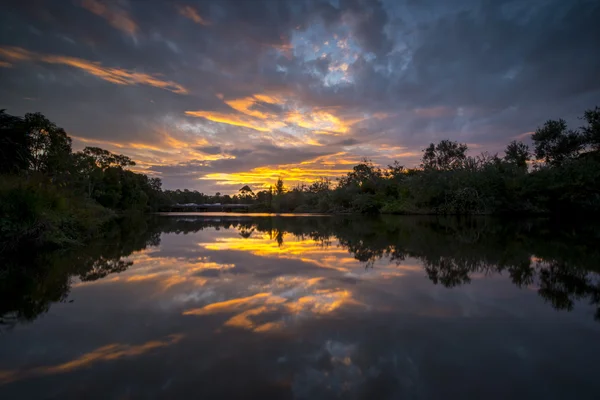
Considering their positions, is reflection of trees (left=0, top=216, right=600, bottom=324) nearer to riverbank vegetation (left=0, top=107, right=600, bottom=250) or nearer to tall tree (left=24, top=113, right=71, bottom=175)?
riverbank vegetation (left=0, top=107, right=600, bottom=250)

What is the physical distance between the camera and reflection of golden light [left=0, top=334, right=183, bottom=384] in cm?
291

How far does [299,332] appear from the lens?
3.79 m

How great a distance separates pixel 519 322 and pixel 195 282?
17.5 ft

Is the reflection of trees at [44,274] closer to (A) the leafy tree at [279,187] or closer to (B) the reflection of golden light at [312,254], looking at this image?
(B) the reflection of golden light at [312,254]

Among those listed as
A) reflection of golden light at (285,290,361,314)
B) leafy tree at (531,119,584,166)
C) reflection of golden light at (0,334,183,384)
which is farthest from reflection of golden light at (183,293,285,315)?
leafy tree at (531,119,584,166)

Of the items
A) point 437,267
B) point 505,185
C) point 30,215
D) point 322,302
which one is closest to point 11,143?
point 30,215

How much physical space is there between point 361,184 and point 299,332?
183 ft

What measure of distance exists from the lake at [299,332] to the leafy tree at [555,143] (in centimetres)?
4133

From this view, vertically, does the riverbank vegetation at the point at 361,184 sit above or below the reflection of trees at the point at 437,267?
above

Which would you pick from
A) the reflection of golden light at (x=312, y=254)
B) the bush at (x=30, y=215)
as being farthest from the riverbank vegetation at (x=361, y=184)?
the reflection of golden light at (x=312, y=254)

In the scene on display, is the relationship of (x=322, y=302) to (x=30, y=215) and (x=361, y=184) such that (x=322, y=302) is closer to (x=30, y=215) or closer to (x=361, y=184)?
(x=30, y=215)

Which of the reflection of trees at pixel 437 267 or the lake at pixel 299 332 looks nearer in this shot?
the lake at pixel 299 332

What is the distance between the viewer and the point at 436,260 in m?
8.78

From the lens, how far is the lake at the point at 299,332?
107 inches
